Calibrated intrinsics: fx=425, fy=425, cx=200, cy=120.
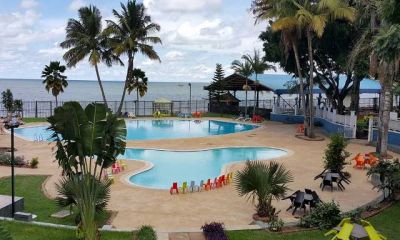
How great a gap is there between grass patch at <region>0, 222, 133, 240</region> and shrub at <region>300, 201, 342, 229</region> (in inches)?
168

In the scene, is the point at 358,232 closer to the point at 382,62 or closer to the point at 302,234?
the point at 302,234

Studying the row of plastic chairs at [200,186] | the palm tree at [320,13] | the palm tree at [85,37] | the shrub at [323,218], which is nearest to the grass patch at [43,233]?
the shrub at [323,218]

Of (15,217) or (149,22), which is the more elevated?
(149,22)

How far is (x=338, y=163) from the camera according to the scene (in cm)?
1555

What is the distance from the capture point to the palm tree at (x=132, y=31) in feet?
106

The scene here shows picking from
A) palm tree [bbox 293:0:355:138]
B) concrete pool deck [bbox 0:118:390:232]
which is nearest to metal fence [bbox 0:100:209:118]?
concrete pool deck [bbox 0:118:390:232]

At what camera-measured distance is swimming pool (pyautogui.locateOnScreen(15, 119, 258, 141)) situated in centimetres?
3113

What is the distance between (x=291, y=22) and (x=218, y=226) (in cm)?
1871

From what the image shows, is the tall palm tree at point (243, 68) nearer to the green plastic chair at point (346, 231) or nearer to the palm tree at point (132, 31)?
the palm tree at point (132, 31)

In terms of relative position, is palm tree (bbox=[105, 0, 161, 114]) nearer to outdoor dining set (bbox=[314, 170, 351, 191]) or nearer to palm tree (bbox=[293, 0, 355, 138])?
palm tree (bbox=[293, 0, 355, 138])

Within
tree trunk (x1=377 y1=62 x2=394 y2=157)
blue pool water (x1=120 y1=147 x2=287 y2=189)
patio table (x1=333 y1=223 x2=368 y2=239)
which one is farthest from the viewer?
tree trunk (x1=377 y1=62 x2=394 y2=157)

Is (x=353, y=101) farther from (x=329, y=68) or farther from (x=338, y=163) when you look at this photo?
(x=338, y=163)

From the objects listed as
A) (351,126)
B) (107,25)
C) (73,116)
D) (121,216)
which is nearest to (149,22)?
(107,25)

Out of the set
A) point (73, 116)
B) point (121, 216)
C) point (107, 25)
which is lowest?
point (121, 216)
